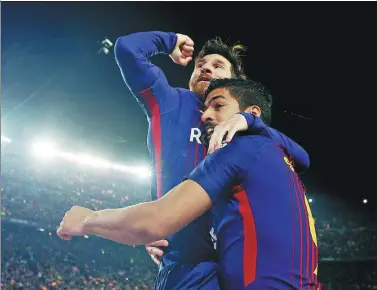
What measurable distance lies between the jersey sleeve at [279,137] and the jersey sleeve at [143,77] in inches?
29.9

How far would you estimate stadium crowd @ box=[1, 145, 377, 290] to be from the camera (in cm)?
1588

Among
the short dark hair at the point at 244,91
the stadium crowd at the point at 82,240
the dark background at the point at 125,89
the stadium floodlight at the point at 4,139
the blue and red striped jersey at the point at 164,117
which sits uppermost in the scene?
the short dark hair at the point at 244,91

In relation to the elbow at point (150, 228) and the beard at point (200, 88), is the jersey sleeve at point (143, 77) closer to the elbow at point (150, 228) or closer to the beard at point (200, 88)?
the beard at point (200, 88)

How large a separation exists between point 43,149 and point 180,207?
60.1 ft

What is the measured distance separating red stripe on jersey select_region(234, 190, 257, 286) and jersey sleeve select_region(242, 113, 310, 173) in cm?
37

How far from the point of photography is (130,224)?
5.30 ft

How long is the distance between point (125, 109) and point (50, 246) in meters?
6.27

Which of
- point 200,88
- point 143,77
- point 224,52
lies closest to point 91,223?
point 143,77

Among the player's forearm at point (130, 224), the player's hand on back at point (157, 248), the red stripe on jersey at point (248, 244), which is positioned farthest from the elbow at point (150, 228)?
the player's hand on back at point (157, 248)

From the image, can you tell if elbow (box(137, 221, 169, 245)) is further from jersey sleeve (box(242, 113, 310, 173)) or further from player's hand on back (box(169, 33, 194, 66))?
player's hand on back (box(169, 33, 194, 66))

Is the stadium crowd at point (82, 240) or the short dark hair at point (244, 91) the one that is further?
the stadium crowd at point (82, 240)

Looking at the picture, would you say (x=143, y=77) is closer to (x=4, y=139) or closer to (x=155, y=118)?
(x=155, y=118)

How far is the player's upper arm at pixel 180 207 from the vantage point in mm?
1588

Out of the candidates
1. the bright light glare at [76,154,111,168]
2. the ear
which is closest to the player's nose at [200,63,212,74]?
the ear
